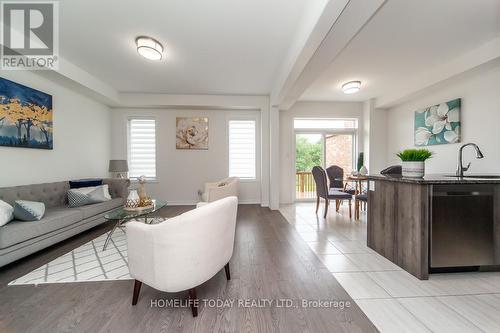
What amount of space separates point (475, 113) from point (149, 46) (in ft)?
17.2

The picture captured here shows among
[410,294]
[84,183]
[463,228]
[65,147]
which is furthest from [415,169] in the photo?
[65,147]

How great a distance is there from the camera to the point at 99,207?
3229 mm

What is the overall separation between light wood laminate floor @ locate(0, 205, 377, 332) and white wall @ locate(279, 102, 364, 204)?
3.14m

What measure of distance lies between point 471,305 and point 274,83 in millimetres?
4064

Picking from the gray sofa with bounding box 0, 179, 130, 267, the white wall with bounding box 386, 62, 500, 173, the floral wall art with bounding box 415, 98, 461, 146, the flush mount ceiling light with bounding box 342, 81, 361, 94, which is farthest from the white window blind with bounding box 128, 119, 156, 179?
the white wall with bounding box 386, 62, 500, 173

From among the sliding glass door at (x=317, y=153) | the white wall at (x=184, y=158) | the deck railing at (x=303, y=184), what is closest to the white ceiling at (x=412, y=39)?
the sliding glass door at (x=317, y=153)

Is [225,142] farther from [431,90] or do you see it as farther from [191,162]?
[431,90]

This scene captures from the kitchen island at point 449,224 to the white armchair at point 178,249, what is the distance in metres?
1.90

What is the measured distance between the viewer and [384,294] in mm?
1722

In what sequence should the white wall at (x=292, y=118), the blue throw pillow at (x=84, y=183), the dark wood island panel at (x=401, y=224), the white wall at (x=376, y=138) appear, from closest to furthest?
the dark wood island panel at (x=401, y=224)
the blue throw pillow at (x=84, y=183)
the white wall at (x=376, y=138)
the white wall at (x=292, y=118)

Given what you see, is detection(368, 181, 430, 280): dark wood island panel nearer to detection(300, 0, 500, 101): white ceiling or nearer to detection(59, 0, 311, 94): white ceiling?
detection(300, 0, 500, 101): white ceiling

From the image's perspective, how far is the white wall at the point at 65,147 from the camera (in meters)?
2.90

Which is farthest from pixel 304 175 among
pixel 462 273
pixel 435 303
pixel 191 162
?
pixel 435 303

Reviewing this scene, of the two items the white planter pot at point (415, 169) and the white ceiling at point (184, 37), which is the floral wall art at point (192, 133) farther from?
the white planter pot at point (415, 169)
